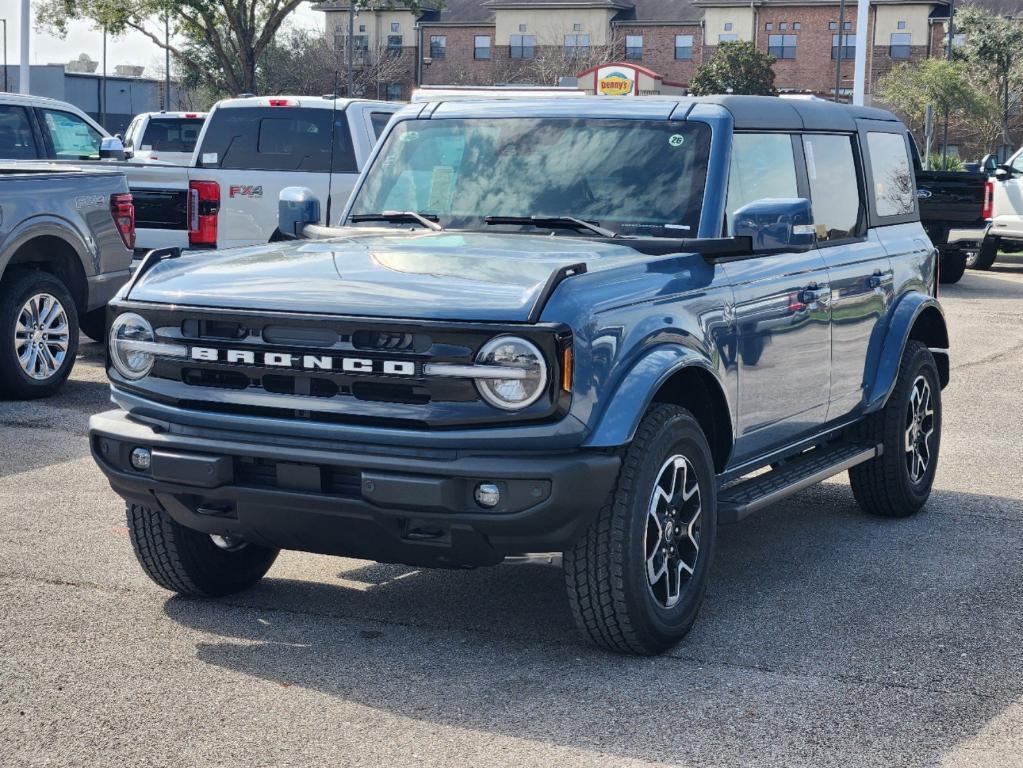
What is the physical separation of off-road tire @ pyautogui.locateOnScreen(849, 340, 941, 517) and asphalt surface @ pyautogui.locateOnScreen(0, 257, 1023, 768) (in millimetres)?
147

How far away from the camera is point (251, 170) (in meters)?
13.9

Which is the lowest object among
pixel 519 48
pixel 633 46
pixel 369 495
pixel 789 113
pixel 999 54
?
pixel 369 495

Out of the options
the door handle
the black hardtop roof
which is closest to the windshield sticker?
the black hardtop roof

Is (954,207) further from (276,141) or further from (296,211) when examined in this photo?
(296,211)

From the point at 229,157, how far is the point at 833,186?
8.61 m

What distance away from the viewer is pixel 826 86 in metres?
79.9

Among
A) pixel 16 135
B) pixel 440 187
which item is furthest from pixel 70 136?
pixel 440 187

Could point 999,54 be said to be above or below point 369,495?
above

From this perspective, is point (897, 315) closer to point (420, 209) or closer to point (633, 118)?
point (633, 118)

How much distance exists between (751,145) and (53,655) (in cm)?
329

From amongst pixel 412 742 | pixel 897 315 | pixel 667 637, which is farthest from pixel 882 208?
pixel 412 742

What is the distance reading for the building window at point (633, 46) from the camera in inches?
3356

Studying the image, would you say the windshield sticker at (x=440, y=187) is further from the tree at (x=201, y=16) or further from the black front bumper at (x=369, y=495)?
the tree at (x=201, y=16)

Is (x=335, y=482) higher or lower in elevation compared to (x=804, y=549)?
higher
